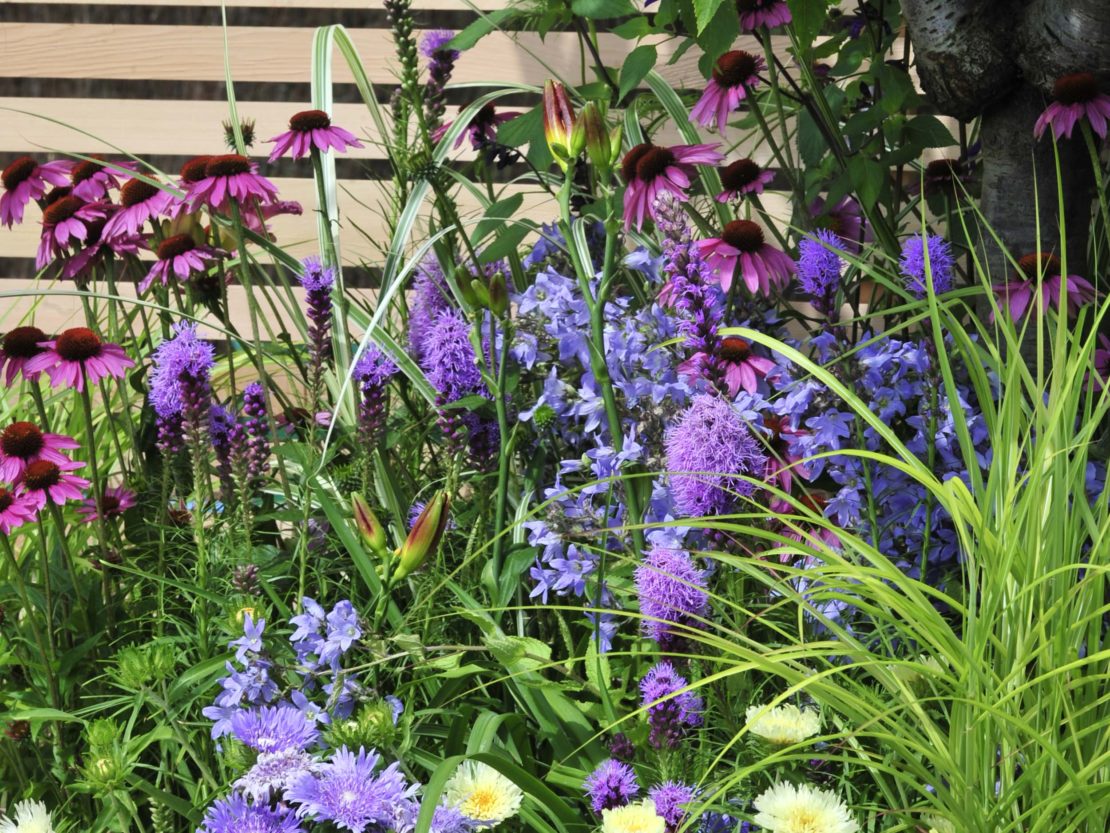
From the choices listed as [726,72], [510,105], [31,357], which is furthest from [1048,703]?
[510,105]

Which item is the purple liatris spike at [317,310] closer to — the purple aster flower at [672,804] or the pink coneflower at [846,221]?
the purple aster flower at [672,804]

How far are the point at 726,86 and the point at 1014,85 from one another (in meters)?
0.49

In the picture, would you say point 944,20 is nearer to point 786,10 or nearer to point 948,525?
point 786,10

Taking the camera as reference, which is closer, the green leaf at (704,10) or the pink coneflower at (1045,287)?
the green leaf at (704,10)

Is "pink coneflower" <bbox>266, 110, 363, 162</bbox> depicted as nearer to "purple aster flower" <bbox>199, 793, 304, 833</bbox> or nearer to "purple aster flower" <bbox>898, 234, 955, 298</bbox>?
"purple aster flower" <bbox>898, 234, 955, 298</bbox>

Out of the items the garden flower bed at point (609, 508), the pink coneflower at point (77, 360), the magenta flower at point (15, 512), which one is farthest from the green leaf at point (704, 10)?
the magenta flower at point (15, 512)

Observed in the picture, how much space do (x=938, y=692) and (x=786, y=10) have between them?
116 cm

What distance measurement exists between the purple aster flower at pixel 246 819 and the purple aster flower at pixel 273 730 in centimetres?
5

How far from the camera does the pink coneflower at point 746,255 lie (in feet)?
5.11

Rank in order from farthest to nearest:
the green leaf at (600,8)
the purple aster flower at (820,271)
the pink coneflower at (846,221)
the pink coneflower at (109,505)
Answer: the pink coneflower at (846,221), the green leaf at (600,8), the pink coneflower at (109,505), the purple aster flower at (820,271)

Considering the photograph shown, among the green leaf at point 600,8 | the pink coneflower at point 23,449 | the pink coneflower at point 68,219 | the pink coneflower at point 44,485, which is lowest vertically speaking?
the pink coneflower at point 44,485

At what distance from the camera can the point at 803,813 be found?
1.01m

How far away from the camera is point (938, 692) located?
47.0 inches

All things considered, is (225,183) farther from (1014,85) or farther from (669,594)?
(1014,85)
